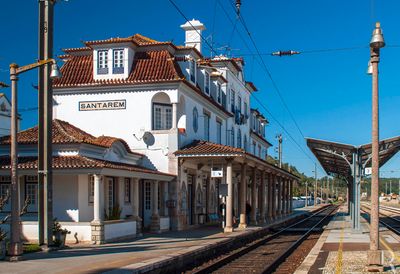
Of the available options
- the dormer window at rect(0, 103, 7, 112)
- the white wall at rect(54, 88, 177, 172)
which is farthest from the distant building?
the white wall at rect(54, 88, 177, 172)

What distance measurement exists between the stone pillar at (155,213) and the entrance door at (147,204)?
1.16m

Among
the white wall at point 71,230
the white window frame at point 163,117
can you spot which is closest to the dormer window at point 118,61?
the white window frame at point 163,117

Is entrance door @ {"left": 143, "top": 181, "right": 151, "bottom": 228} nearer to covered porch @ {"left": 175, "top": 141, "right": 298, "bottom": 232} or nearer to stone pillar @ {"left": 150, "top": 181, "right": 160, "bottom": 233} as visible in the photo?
stone pillar @ {"left": 150, "top": 181, "right": 160, "bottom": 233}

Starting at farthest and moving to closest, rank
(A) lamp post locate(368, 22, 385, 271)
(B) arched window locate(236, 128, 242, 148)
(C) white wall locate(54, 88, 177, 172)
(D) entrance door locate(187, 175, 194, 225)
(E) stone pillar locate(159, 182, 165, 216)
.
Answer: (B) arched window locate(236, 128, 242, 148), (D) entrance door locate(187, 175, 194, 225), (C) white wall locate(54, 88, 177, 172), (E) stone pillar locate(159, 182, 165, 216), (A) lamp post locate(368, 22, 385, 271)

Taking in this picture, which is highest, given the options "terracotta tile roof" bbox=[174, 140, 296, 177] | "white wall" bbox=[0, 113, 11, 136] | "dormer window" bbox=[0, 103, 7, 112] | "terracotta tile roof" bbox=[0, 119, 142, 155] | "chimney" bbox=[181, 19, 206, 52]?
"chimney" bbox=[181, 19, 206, 52]

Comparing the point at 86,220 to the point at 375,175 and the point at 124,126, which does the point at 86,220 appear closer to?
the point at 124,126

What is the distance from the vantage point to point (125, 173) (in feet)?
67.7

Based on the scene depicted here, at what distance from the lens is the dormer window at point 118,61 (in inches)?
1056

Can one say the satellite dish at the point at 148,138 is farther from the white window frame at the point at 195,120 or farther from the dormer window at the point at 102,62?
the dormer window at the point at 102,62

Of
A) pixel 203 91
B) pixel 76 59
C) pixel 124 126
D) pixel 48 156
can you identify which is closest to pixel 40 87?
pixel 48 156

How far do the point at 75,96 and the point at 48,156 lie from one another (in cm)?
1090

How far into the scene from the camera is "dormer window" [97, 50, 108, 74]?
88.4 feet

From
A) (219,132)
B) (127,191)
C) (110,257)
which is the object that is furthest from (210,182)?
(110,257)

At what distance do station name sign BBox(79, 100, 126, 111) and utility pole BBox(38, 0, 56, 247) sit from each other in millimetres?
9563
